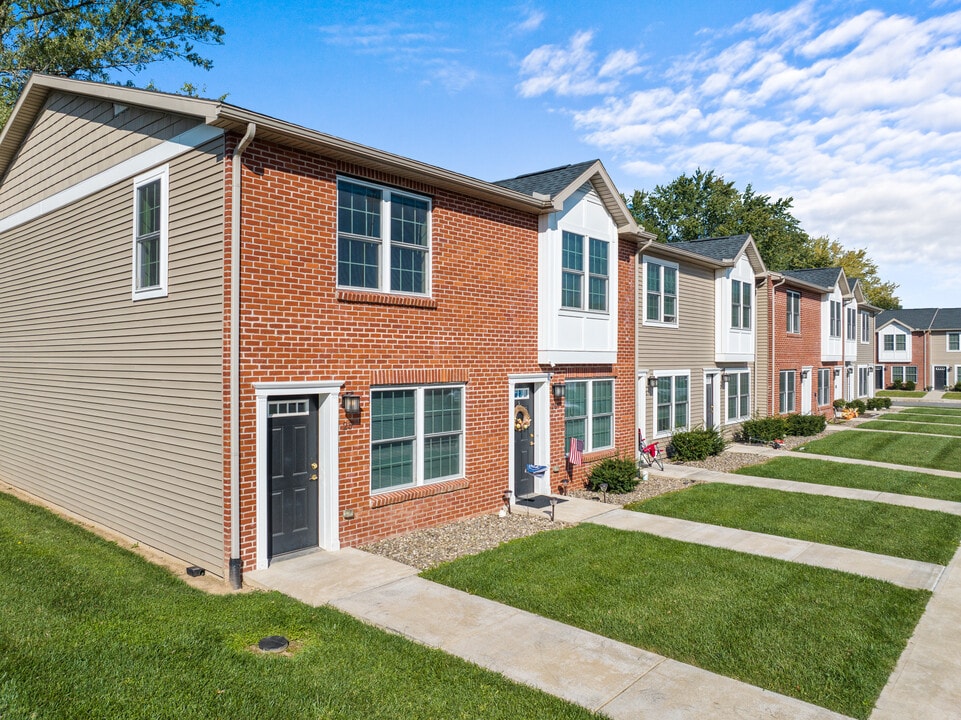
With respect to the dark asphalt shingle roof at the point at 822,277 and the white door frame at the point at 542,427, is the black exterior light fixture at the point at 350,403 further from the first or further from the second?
the dark asphalt shingle roof at the point at 822,277

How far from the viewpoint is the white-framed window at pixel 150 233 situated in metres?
9.43

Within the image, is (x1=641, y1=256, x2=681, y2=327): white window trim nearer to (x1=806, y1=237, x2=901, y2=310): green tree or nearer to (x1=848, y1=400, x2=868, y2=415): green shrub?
(x1=848, y1=400, x2=868, y2=415): green shrub

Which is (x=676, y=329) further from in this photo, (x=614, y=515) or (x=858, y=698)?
(x=858, y=698)

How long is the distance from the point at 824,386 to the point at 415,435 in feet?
90.8

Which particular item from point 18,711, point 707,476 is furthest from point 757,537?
point 18,711

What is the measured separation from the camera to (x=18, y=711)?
15.5 ft

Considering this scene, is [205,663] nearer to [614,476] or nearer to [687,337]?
[614,476]

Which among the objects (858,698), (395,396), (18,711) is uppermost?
(395,396)

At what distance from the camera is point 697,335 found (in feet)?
67.4

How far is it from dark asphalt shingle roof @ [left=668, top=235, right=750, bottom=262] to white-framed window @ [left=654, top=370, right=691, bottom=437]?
4627mm

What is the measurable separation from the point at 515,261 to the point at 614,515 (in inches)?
209

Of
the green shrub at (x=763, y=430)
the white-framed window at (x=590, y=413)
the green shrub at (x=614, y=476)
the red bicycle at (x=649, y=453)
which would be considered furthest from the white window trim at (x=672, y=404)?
the green shrub at (x=614, y=476)

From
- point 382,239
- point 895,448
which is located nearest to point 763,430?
point 895,448

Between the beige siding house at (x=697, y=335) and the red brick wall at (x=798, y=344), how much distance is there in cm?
135
